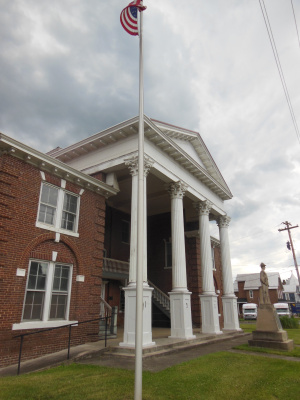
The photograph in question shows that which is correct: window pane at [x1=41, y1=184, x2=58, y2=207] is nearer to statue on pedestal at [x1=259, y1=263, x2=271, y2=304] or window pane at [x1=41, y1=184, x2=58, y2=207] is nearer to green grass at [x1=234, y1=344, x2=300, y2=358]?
green grass at [x1=234, y1=344, x2=300, y2=358]

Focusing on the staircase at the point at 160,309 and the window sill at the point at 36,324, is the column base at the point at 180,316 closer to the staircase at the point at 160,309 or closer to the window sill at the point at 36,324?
the window sill at the point at 36,324

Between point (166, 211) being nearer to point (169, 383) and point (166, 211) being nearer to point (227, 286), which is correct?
point (227, 286)

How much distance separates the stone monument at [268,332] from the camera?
42.0 ft

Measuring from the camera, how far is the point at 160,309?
70.2 ft

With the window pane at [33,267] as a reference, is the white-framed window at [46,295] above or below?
below

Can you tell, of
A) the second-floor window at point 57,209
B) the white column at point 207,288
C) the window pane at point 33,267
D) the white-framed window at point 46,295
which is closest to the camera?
the white-framed window at point 46,295

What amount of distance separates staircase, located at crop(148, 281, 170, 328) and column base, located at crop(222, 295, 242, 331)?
396 cm

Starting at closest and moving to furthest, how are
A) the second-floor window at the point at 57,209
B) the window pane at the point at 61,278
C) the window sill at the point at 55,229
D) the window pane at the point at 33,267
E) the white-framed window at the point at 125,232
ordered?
the window pane at the point at 33,267
the window sill at the point at 55,229
the window pane at the point at 61,278
the second-floor window at the point at 57,209
the white-framed window at the point at 125,232

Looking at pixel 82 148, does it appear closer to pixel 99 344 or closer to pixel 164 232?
pixel 99 344

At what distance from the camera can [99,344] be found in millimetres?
11977

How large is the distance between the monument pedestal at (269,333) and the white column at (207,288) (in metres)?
3.67

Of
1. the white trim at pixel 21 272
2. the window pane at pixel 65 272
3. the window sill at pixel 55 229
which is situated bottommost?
the white trim at pixel 21 272

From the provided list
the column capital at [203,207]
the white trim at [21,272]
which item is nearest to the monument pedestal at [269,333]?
the column capital at [203,207]

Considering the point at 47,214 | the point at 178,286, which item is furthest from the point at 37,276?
the point at 178,286
